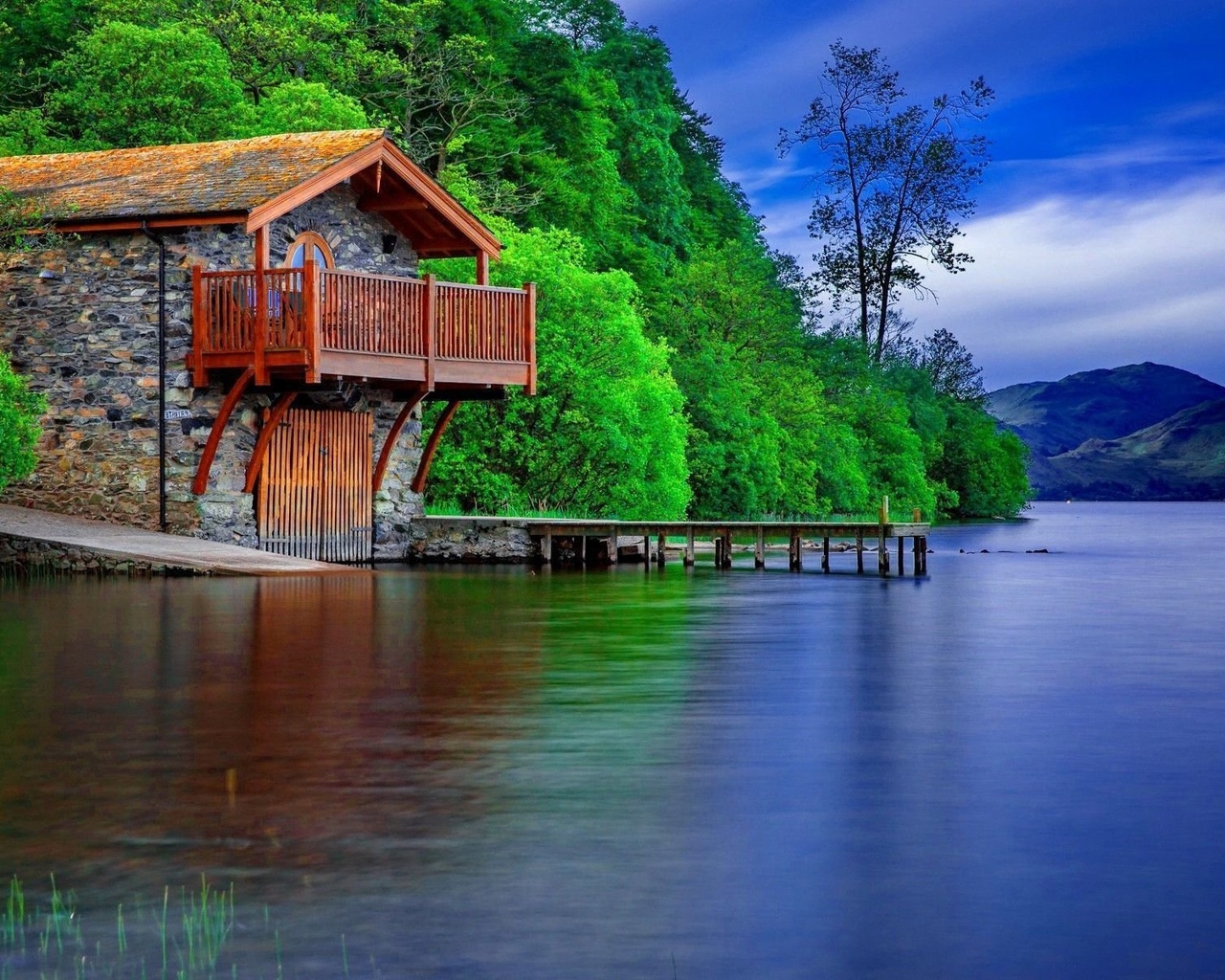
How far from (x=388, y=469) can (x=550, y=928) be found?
26.5m

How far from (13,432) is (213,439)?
12.0 ft

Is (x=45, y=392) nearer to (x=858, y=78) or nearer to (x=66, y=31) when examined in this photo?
(x=66, y=31)

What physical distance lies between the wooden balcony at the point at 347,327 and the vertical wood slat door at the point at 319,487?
1.54 m

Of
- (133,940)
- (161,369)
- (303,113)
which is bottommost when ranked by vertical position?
(133,940)

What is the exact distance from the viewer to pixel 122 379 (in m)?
28.4

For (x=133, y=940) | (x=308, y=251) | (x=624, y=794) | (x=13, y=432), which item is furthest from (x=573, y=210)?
(x=133, y=940)

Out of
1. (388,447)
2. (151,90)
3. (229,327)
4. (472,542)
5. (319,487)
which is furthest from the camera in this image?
(151,90)

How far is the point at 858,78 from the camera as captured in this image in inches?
2633

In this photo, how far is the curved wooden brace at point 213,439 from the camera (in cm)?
2767

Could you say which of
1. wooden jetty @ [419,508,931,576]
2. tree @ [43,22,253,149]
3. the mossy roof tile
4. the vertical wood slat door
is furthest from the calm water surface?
tree @ [43,22,253,149]

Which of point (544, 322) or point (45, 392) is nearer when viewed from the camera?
point (45, 392)

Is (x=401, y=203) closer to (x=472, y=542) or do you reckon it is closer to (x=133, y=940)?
(x=472, y=542)

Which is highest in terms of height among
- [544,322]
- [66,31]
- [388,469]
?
[66,31]

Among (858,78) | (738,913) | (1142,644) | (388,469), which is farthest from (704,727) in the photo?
(858,78)
